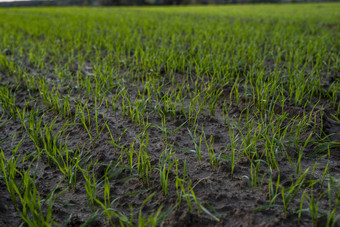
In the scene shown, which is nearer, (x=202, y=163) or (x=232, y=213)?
(x=232, y=213)

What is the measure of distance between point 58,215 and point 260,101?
188 cm

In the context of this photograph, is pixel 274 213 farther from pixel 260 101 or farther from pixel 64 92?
pixel 64 92

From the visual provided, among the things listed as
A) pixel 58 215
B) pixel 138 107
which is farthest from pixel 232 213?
pixel 138 107

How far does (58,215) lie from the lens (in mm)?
1473

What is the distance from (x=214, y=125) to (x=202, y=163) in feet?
1.90

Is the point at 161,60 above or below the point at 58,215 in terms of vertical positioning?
above

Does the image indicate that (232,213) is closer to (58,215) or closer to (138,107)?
(58,215)

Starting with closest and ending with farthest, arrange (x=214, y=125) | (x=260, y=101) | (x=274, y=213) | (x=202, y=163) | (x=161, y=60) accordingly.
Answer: (x=274, y=213) < (x=202, y=163) < (x=214, y=125) < (x=260, y=101) < (x=161, y=60)

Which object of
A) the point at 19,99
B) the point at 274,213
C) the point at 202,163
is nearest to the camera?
the point at 274,213

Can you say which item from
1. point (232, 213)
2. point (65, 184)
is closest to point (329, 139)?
point (232, 213)

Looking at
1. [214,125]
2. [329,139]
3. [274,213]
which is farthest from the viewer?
[214,125]

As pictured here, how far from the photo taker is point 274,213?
141 centimetres

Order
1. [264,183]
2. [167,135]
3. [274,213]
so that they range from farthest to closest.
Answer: [167,135] → [264,183] → [274,213]

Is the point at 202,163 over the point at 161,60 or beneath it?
beneath
